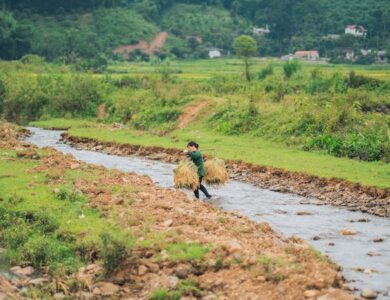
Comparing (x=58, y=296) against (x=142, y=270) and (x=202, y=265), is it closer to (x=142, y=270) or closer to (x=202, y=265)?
(x=142, y=270)

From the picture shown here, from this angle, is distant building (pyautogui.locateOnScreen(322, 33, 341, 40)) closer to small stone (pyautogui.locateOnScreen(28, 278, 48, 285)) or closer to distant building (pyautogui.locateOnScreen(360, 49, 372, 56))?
distant building (pyautogui.locateOnScreen(360, 49, 372, 56))

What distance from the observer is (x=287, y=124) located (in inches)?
1700

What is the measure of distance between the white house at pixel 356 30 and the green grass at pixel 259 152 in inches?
2852

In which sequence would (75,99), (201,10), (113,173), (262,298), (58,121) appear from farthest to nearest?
(201,10) → (75,99) → (58,121) → (113,173) → (262,298)

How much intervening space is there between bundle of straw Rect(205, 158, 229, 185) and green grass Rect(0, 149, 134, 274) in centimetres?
561

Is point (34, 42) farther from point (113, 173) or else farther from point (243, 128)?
point (113, 173)

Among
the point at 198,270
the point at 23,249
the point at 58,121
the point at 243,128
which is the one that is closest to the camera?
the point at 198,270

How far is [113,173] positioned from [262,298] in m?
15.7

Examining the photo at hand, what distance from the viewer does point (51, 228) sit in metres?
21.6

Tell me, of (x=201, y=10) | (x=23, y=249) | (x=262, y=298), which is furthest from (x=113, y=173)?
(x=201, y=10)

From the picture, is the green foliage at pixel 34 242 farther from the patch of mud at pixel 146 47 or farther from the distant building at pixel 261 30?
the distant building at pixel 261 30

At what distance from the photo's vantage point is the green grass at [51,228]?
1922 cm

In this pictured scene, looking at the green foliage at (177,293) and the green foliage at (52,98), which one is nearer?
the green foliage at (177,293)

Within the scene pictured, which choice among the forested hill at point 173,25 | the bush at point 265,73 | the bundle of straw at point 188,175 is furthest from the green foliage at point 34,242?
the forested hill at point 173,25
